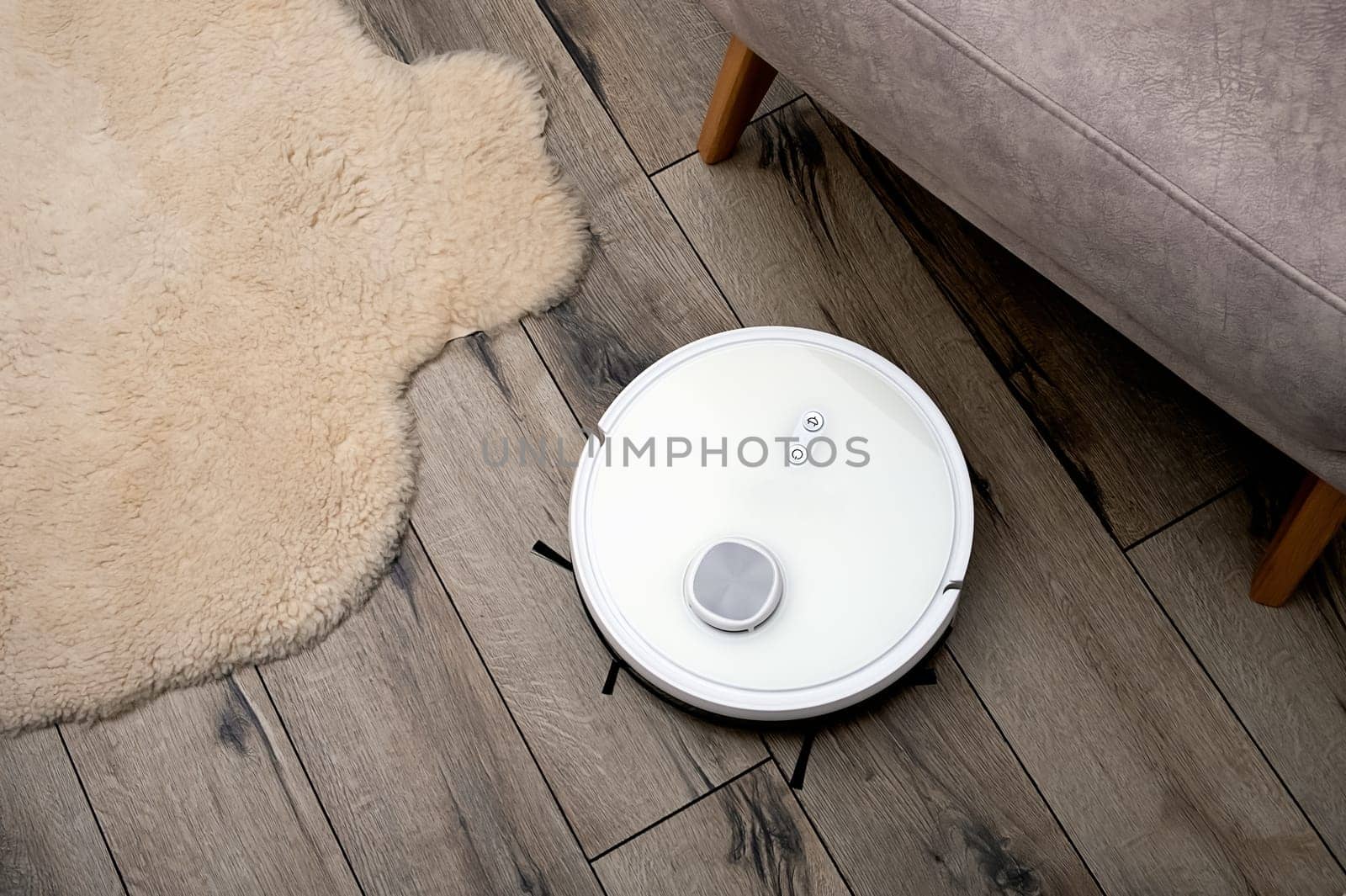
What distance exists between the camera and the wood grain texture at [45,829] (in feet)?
3.15

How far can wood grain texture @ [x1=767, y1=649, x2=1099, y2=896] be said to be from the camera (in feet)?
3.12

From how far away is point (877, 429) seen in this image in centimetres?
89

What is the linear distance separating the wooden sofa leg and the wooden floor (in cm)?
3

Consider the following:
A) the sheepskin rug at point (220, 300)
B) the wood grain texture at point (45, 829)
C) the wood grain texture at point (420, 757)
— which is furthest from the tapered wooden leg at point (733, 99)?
the wood grain texture at point (45, 829)

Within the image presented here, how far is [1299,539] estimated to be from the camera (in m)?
0.94

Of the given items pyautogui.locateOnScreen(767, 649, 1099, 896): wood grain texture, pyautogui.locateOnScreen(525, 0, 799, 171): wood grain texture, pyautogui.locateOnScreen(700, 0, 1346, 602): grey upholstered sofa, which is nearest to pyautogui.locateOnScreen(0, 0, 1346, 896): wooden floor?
pyautogui.locateOnScreen(767, 649, 1099, 896): wood grain texture

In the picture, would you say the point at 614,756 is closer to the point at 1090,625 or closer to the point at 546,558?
the point at 546,558

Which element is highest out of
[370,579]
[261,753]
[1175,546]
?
[1175,546]

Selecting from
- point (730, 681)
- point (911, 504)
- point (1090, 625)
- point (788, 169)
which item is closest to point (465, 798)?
point (730, 681)

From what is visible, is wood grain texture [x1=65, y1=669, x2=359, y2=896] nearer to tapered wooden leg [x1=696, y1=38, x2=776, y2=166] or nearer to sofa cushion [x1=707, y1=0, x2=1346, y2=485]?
tapered wooden leg [x1=696, y1=38, x2=776, y2=166]

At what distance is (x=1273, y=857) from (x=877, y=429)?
1.81ft

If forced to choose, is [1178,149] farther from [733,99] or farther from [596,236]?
[596,236]

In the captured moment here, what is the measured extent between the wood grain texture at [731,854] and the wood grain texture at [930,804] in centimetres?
2

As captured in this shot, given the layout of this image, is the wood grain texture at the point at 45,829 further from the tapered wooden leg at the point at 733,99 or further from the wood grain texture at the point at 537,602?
the tapered wooden leg at the point at 733,99
